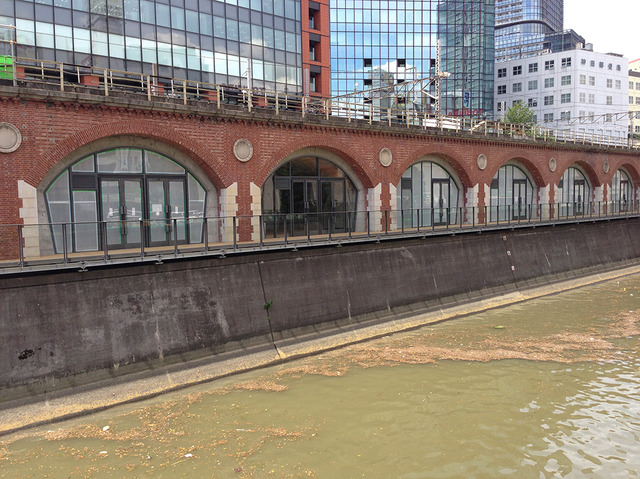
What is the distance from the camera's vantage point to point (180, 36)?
1348 inches

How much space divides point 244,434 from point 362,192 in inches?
601

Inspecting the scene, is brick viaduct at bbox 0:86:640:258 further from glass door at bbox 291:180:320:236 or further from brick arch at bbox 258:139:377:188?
glass door at bbox 291:180:320:236

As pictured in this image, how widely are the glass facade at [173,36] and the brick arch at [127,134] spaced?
1423 centimetres

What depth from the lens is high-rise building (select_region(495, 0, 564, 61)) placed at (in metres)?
124

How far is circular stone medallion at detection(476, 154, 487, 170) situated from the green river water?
587 inches

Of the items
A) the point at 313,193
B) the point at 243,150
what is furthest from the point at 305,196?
the point at 243,150

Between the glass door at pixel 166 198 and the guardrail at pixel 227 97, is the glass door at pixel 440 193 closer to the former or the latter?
the guardrail at pixel 227 97

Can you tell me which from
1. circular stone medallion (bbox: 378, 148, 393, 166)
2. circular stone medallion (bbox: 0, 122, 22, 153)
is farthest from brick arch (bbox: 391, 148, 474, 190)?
circular stone medallion (bbox: 0, 122, 22, 153)

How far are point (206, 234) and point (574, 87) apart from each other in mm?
78154

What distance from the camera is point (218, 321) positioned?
14.0 meters

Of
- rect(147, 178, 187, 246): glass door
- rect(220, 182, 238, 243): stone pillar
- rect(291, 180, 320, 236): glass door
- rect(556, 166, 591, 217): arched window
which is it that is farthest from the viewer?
rect(556, 166, 591, 217): arched window

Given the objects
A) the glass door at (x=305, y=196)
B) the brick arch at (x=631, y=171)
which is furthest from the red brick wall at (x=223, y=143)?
the brick arch at (x=631, y=171)

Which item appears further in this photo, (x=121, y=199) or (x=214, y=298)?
(x=121, y=199)

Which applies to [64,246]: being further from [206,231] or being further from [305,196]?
[305,196]
